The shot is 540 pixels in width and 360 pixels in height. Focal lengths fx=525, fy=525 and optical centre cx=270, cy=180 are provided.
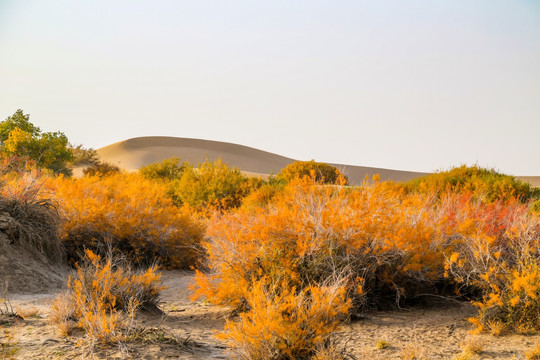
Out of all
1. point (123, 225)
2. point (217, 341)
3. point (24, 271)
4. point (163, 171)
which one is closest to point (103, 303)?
point (217, 341)

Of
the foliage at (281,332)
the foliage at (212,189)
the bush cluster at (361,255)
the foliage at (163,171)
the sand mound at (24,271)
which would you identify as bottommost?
the sand mound at (24,271)

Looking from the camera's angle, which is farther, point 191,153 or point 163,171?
point 191,153

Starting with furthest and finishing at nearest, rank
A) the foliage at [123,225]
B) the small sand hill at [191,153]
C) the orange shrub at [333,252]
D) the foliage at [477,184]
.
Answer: the small sand hill at [191,153] → the foliage at [477,184] → the foliage at [123,225] → the orange shrub at [333,252]

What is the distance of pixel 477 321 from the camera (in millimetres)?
6660

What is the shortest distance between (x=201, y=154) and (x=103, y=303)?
277 ft

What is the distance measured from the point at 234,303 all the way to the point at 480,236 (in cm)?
372

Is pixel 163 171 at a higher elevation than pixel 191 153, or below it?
below

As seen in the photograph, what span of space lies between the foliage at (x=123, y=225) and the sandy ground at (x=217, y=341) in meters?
3.29

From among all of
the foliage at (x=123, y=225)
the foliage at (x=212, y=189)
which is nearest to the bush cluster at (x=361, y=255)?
the foliage at (x=123, y=225)

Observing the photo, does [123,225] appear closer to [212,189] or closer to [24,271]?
[24,271]

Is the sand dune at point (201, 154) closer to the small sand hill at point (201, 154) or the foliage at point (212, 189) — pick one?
the small sand hill at point (201, 154)

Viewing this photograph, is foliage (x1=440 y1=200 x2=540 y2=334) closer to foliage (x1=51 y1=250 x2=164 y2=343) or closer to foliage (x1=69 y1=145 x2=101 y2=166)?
foliage (x1=51 y1=250 x2=164 y2=343)

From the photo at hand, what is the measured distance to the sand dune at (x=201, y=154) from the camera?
3195 inches

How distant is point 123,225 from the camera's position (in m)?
12.1
